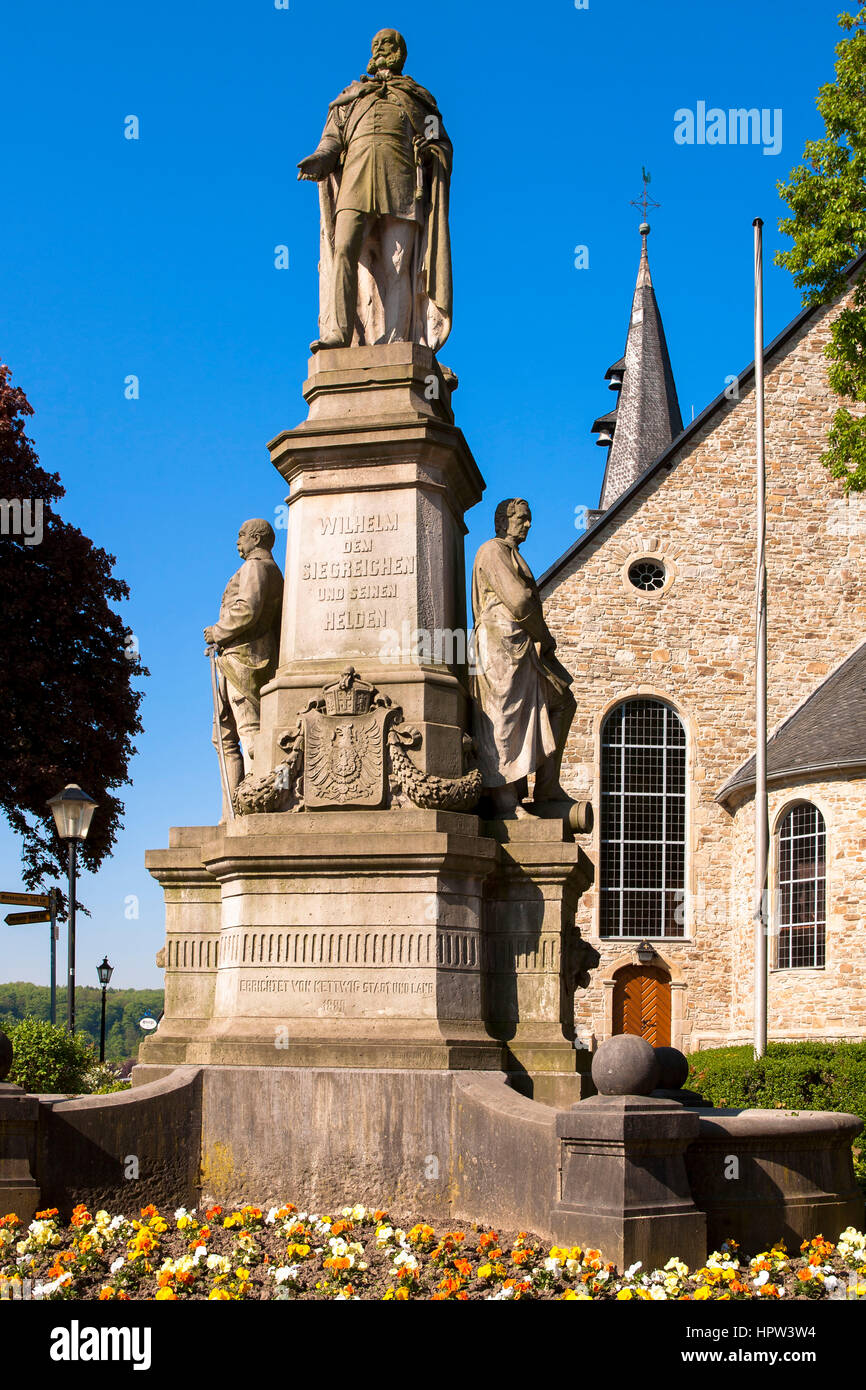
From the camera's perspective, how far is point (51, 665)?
25.3 m

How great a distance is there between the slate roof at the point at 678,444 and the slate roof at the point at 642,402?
12.6 meters

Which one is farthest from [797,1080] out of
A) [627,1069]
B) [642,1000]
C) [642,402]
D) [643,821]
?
[642,402]

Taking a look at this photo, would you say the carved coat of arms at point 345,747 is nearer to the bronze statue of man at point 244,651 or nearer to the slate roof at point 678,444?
the bronze statue of man at point 244,651

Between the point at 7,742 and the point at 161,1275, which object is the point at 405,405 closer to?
the point at 161,1275

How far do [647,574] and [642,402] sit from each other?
15989mm

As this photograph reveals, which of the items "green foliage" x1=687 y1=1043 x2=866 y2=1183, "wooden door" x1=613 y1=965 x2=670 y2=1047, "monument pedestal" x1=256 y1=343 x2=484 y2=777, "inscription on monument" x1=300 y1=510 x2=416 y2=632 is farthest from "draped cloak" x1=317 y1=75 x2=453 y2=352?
"wooden door" x1=613 y1=965 x2=670 y2=1047

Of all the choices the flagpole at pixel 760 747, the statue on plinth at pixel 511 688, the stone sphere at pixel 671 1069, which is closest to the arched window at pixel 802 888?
the flagpole at pixel 760 747

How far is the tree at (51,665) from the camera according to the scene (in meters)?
24.4

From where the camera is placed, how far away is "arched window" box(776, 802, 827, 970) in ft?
86.3

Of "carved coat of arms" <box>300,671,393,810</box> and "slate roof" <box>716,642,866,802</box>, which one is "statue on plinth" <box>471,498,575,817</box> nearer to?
"carved coat of arms" <box>300,671,393,810</box>

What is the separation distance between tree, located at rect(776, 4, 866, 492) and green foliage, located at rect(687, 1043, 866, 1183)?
741 centimetres

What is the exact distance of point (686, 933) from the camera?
96.5 feet

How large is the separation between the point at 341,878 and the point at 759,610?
2009 cm

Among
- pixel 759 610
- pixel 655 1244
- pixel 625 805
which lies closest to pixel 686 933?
pixel 625 805
